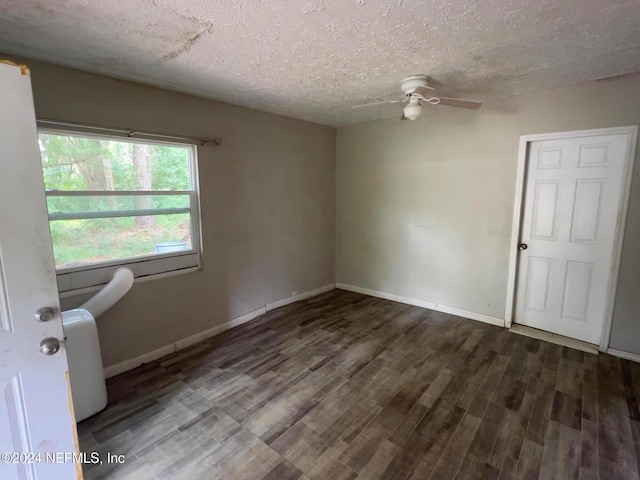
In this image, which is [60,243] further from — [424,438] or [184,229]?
[424,438]

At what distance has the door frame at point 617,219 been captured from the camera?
2.72 m

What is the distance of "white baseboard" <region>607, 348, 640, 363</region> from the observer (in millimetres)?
2824

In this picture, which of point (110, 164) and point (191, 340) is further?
point (191, 340)

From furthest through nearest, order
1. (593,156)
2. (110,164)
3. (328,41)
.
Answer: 1. (593,156)
2. (110,164)
3. (328,41)

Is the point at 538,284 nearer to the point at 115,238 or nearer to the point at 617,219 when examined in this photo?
the point at 617,219

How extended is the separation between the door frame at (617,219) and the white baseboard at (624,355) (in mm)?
44

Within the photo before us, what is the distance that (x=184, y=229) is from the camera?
3139 mm

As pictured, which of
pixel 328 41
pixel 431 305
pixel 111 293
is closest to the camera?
pixel 328 41

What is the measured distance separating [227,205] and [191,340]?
150 centimetres

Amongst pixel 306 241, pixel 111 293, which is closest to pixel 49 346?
pixel 111 293

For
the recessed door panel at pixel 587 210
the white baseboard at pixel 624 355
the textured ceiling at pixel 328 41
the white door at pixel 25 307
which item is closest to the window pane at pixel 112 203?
the textured ceiling at pixel 328 41

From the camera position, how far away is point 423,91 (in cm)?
256

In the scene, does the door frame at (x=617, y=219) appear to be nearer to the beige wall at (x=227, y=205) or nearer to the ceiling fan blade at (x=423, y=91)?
the ceiling fan blade at (x=423, y=91)

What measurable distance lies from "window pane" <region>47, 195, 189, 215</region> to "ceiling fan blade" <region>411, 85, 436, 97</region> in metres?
2.36
